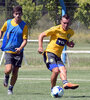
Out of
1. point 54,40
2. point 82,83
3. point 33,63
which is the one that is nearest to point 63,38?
point 54,40

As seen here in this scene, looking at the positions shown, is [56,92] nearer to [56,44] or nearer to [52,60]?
[52,60]

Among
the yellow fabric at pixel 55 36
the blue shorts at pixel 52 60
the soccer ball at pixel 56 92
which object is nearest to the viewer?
the soccer ball at pixel 56 92

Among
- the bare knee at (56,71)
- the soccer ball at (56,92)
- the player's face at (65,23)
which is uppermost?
the player's face at (65,23)

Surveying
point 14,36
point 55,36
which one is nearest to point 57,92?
point 55,36

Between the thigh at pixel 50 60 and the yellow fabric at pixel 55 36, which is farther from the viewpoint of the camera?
the yellow fabric at pixel 55 36

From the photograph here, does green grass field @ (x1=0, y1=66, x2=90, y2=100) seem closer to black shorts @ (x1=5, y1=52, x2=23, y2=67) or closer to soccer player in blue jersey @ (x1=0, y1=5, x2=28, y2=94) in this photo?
soccer player in blue jersey @ (x1=0, y1=5, x2=28, y2=94)

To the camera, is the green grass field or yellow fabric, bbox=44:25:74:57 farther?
yellow fabric, bbox=44:25:74:57

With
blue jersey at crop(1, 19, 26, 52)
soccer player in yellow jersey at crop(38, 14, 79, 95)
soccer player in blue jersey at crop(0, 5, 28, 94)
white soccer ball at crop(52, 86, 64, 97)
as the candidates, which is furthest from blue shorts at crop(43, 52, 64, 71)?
blue jersey at crop(1, 19, 26, 52)

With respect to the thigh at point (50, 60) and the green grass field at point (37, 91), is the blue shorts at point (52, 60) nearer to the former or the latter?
the thigh at point (50, 60)

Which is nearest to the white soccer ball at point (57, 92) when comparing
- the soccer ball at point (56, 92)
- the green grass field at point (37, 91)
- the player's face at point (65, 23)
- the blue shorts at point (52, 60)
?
the soccer ball at point (56, 92)

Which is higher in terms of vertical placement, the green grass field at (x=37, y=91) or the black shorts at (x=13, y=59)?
the black shorts at (x=13, y=59)

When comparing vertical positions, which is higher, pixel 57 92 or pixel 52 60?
pixel 52 60

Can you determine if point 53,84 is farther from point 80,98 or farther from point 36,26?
point 36,26

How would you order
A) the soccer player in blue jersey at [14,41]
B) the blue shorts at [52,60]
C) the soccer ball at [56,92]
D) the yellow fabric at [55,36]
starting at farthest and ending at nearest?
the soccer player in blue jersey at [14,41], the yellow fabric at [55,36], the blue shorts at [52,60], the soccer ball at [56,92]
